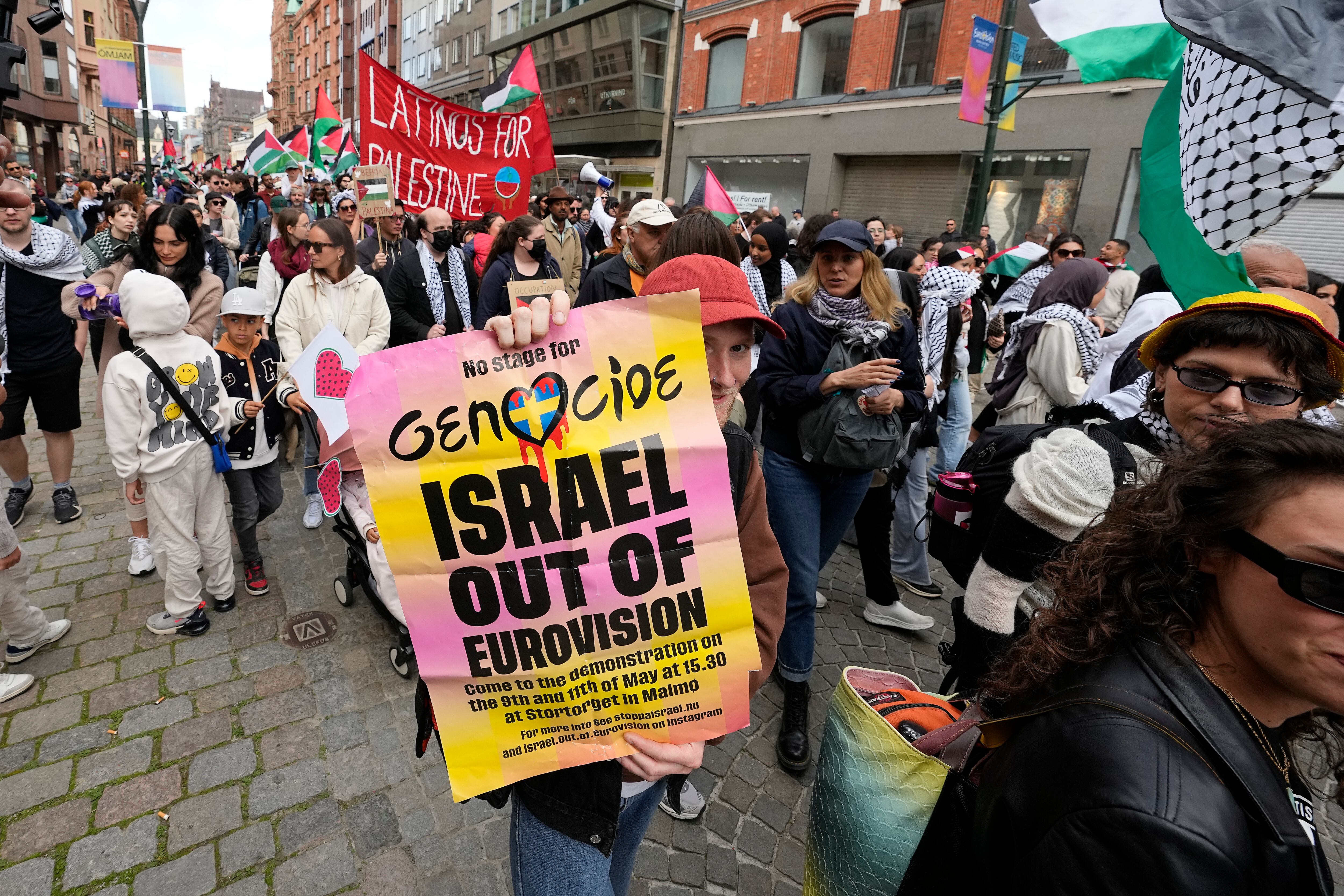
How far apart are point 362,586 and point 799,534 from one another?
8.47 feet

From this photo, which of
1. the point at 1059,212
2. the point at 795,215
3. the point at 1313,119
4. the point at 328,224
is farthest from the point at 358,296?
the point at 1059,212

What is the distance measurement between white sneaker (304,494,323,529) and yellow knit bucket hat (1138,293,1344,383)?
496 centimetres

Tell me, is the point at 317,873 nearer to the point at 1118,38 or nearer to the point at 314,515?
the point at 314,515

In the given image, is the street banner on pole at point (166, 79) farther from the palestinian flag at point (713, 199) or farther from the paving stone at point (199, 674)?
the paving stone at point (199, 674)

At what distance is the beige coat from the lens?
14.1ft

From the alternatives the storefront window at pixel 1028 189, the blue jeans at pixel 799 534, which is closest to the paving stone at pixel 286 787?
the blue jeans at pixel 799 534

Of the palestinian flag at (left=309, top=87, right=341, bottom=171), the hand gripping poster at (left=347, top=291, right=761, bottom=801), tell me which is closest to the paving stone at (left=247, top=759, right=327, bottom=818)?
the hand gripping poster at (left=347, top=291, right=761, bottom=801)

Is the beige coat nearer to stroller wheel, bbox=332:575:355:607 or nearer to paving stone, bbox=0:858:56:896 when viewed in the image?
stroller wheel, bbox=332:575:355:607

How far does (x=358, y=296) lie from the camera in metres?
4.66

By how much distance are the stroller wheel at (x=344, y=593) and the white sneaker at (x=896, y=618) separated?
3.05 m

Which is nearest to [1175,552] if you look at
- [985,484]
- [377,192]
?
[985,484]

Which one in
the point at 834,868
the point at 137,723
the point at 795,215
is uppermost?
the point at 795,215

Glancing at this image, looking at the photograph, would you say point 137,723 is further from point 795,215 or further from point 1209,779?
point 795,215

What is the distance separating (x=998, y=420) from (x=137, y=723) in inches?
193
